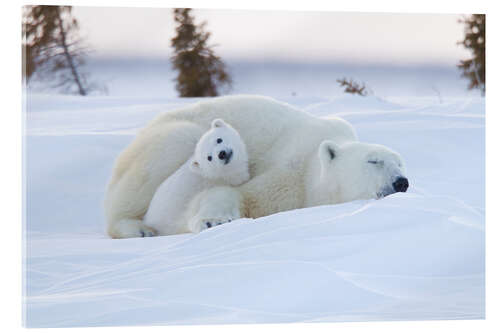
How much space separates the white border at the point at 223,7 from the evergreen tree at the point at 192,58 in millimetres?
138

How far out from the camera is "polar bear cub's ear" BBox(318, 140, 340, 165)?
3.77 m

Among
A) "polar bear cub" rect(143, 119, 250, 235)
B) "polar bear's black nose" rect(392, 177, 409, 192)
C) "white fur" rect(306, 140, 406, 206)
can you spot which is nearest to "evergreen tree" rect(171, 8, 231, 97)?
"polar bear cub" rect(143, 119, 250, 235)

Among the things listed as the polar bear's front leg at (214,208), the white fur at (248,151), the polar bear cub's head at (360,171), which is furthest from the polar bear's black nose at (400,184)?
the polar bear's front leg at (214,208)

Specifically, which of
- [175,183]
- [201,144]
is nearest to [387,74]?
[201,144]

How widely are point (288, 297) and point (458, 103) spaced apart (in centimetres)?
210

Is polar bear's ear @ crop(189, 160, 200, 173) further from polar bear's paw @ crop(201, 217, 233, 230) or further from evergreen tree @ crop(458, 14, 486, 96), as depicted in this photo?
evergreen tree @ crop(458, 14, 486, 96)

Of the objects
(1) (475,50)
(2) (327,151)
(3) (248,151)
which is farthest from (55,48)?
(1) (475,50)

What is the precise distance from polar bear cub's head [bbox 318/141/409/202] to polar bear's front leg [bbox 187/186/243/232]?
1.74 ft

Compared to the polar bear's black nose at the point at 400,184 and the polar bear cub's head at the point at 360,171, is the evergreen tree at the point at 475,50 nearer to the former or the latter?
the polar bear cub's head at the point at 360,171

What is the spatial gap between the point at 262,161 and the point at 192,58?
0.83 meters

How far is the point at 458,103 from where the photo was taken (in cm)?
430

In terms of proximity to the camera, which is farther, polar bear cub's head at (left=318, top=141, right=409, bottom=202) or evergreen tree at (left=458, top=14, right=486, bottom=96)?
evergreen tree at (left=458, top=14, right=486, bottom=96)

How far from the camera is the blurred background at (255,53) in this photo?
3631 mm

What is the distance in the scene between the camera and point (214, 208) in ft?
12.4
